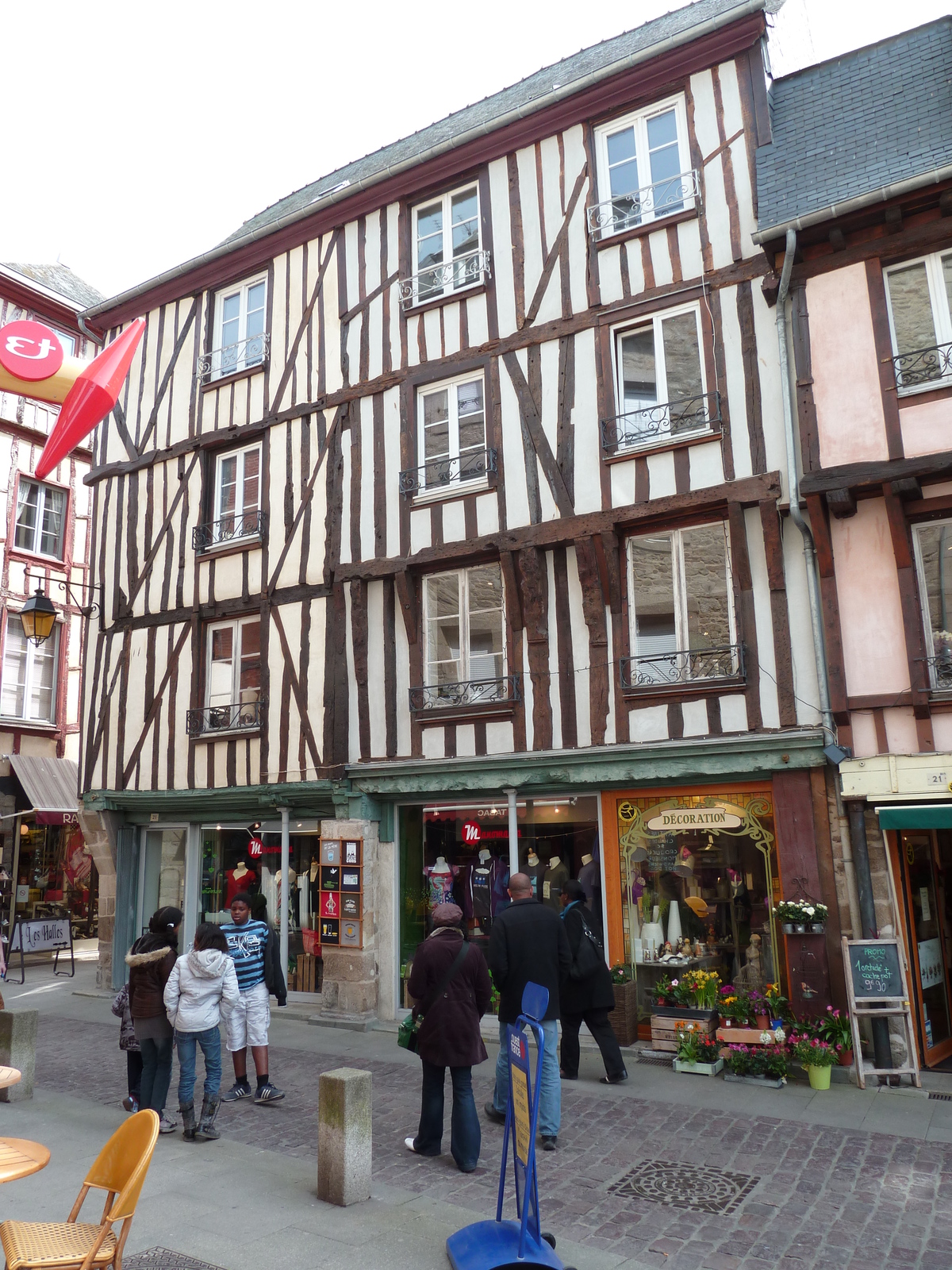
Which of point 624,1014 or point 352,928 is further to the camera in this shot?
point 352,928

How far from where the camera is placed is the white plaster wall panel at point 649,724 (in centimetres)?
925

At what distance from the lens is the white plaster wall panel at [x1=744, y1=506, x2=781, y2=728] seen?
8734mm

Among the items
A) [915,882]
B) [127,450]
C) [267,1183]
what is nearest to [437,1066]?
[267,1183]

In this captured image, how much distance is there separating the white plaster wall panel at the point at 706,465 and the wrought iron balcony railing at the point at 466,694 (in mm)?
2714

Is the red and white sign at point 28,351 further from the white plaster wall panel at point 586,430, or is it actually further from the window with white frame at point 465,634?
the white plaster wall panel at point 586,430

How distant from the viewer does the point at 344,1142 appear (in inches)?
207

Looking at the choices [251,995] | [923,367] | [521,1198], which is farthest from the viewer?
[923,367]

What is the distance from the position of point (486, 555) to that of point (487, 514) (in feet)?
1.46

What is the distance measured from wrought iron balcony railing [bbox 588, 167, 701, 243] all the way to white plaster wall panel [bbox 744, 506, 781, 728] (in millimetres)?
3445

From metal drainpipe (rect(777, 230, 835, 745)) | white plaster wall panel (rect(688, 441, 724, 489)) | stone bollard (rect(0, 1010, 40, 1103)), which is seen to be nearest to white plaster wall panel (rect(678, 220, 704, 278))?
metal drainpipe (rect(777, 230, 835, 745))

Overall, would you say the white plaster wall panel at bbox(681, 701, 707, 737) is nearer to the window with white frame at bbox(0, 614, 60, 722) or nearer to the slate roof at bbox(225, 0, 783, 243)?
the slate roof at bbox(225, 0, 783, 243)

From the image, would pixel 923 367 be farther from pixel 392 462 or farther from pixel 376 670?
pixel 376 670

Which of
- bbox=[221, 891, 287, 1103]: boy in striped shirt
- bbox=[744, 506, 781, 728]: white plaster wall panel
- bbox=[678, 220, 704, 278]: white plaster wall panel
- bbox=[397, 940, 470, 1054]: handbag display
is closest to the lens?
bbox=[397, 940, 470, 1054]: handbag display

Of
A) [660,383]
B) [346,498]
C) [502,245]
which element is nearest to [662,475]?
[660,383]
